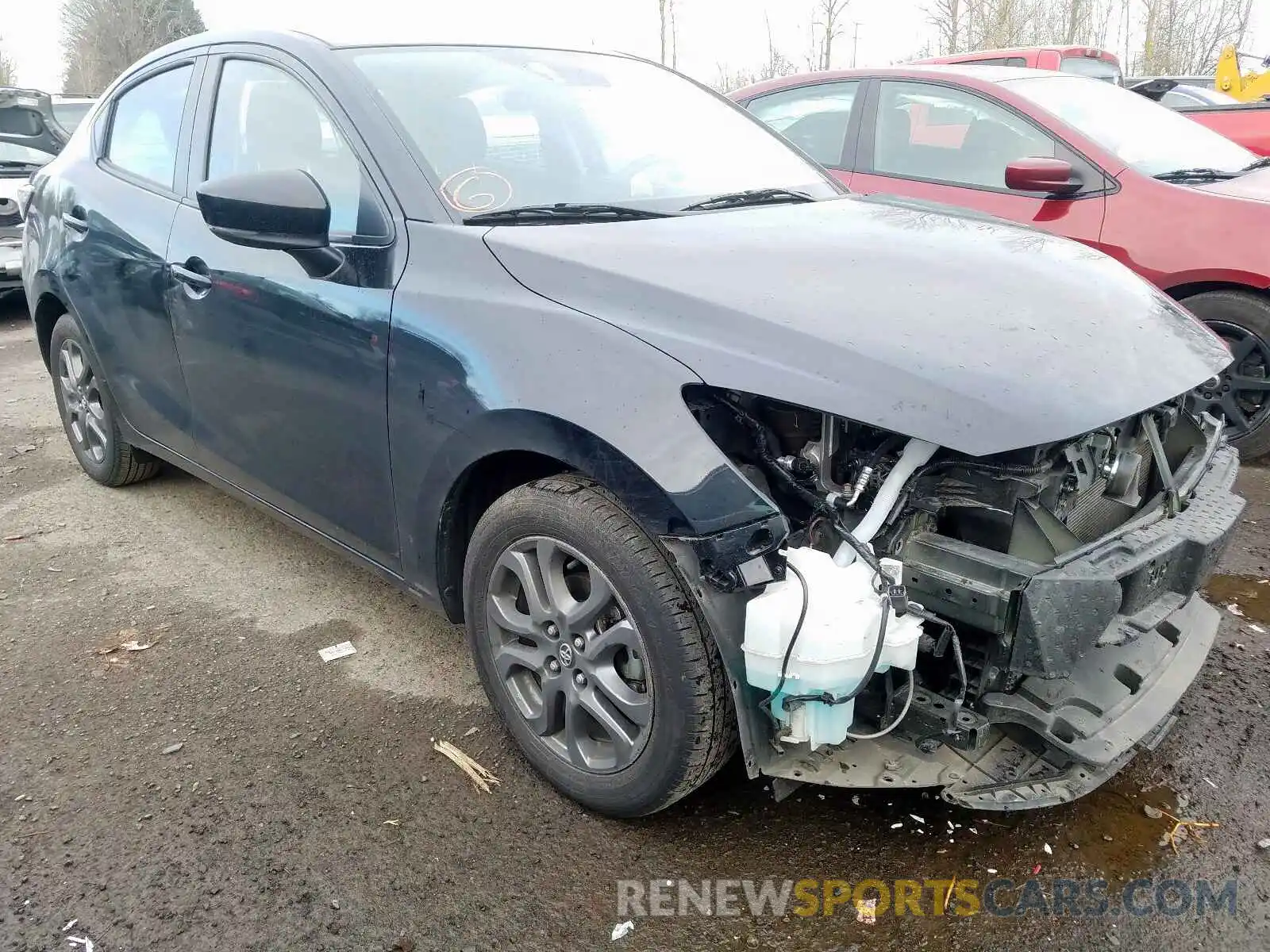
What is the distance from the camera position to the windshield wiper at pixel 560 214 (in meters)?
2.25

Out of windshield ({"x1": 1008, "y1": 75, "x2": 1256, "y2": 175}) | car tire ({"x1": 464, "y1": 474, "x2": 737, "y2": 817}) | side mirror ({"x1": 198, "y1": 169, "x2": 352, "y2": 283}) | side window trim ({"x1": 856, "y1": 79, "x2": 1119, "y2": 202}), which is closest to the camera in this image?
car tire ({"x1": 464, "y1": 474, "x2": 737, "y2": 817})

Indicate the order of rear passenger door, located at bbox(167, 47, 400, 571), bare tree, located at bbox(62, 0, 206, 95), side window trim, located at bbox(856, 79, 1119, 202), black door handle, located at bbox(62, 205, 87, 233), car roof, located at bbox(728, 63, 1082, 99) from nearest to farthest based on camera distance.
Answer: rear passenger door, located at bbox(167, 47, 400, 571) < black door handle, located at bbox(62, 205, 87, 233) < side window trim, located at bbox(856, 79, 1119, 202) < car roof, located at bbox(728, 63, 1082, 99) < bare tree, located at bbox(62, 0, 206, 95)

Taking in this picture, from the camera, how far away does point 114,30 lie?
3684 cm

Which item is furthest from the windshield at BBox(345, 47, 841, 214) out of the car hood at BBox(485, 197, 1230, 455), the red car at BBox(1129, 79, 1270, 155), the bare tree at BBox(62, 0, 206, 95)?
the bare tree at BBox(62, 0, 206, 95)

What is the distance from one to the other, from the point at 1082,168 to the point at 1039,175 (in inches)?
15.8

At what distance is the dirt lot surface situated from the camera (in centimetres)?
188

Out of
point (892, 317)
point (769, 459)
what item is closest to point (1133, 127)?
point (892, 317)

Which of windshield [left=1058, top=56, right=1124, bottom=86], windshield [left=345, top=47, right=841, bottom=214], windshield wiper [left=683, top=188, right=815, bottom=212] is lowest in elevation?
windshield wiper [left=683, top=188, right=815, bottom=212]

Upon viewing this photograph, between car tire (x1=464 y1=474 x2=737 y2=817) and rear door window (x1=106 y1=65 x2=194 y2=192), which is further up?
rear door window (x1=106 y1=65 x2=194 y2=192)

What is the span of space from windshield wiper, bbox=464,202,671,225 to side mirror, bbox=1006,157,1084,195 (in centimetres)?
232

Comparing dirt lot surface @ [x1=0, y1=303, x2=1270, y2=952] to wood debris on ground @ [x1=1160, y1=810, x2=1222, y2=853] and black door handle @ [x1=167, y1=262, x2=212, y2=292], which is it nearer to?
wood debris on ground @ [x1=1160, y1=810, x2=1222, y2=853]

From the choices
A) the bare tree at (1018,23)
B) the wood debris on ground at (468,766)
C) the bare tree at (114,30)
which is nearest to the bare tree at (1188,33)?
the bare tree at (1018,23)

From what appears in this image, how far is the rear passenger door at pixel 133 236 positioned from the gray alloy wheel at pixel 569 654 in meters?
1.62

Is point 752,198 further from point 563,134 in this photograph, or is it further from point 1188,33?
point 1188,33
